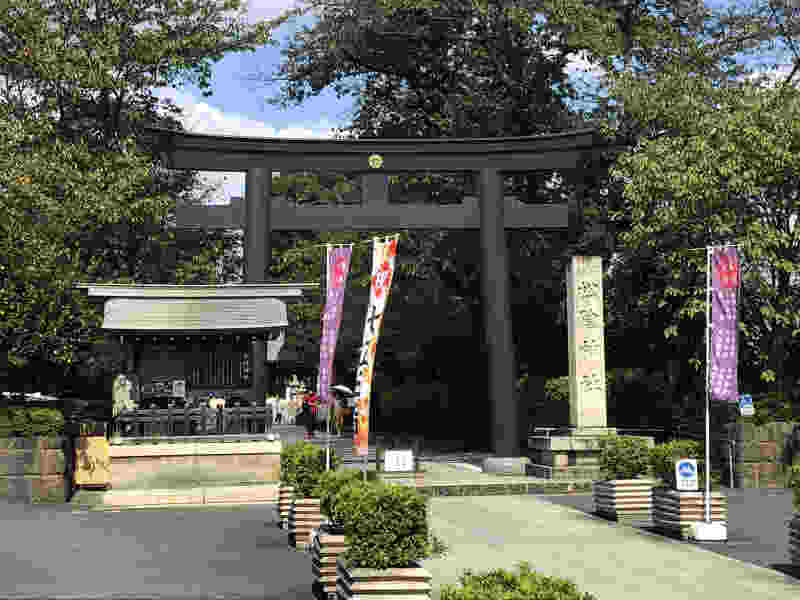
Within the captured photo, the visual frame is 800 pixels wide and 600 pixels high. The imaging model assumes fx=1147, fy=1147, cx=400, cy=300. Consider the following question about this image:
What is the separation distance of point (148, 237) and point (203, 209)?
3.58m

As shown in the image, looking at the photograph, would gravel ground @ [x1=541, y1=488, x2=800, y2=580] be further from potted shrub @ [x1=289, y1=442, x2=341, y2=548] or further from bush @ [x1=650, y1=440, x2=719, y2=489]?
potted shrub @ [x1=289, y1=442, x2=341, y2=548]

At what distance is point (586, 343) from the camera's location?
93.9ft

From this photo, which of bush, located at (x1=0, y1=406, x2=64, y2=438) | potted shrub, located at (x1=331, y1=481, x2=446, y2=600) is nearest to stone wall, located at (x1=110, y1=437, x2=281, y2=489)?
bush, located at (x1=0, y1=406, x2=64, y2=438)

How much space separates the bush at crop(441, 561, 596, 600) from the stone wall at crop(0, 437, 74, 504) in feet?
65.2

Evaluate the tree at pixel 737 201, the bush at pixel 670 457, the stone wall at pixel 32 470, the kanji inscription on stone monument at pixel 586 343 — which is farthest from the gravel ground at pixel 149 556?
the tree at pixel 737 201

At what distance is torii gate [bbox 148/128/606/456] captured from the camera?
3050 centimetres

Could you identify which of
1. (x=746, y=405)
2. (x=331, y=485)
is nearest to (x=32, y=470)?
(x=331, y=485)

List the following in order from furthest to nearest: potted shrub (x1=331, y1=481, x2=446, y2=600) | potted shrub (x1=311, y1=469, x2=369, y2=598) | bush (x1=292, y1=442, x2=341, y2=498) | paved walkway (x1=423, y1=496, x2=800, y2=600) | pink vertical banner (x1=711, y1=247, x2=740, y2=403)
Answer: pink vertical banner (x1=711, y1=247, x2=740, y2=403) < bush (x1=292, y1=442, x2=341, y2=498) < paved walkway (x1=423, y1=496, x2=800, y2=600) < potted shrub (x1=311, y1=469, x2=369, y2=598) < potted shrub (x1=331, y1=481, x2=446, y2=600)

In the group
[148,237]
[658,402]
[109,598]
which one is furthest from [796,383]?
[109,598]

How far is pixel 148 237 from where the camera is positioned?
33000 millimetres

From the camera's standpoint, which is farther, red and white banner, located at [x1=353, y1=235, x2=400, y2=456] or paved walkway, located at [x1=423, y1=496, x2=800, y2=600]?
red and white banner, located at [x1=353, y1=235, x2=400, y2=456]

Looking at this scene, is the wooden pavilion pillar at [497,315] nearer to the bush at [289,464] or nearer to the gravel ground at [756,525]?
the gravel ground at [756,525]

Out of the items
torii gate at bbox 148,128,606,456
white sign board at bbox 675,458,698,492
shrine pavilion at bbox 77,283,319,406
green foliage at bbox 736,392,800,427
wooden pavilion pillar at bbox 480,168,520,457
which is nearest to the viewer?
white sign board at bbox 675,458,698,492

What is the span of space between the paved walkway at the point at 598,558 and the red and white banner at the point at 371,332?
2.16m
